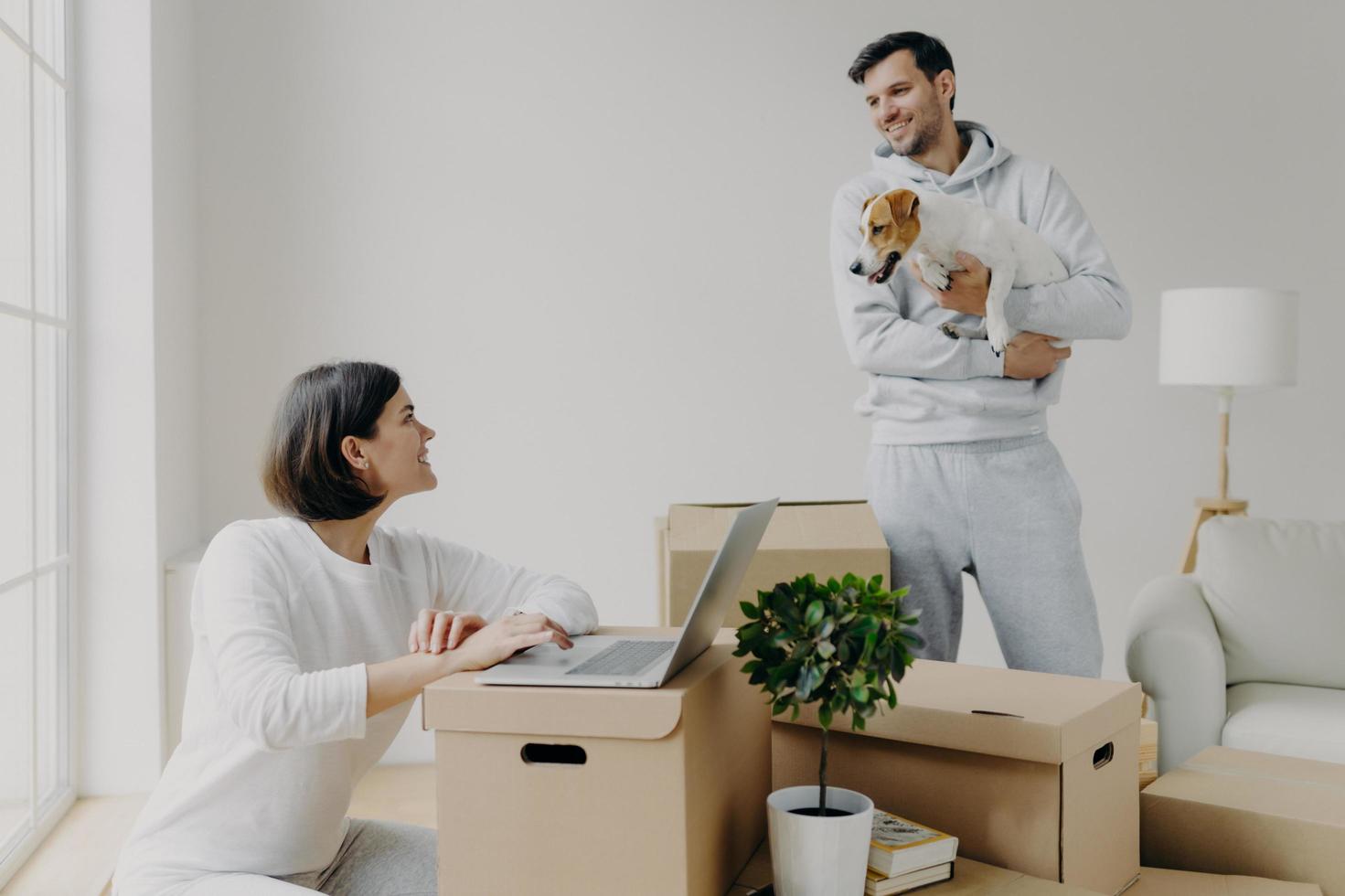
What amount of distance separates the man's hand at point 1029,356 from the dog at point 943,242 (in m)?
0.02

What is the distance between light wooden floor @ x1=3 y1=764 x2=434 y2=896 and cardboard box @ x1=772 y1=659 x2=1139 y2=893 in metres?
1.55

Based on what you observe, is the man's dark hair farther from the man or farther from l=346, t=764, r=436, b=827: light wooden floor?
l=346, t=764, r=436, b=827: light wooden floor

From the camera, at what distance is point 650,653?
124 cm

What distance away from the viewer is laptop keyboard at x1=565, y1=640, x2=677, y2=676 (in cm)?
113

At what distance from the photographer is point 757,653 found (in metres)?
1.12

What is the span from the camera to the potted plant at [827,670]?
1067 millimetres

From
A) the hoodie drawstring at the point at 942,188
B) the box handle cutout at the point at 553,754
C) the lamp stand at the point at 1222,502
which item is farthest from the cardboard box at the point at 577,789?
the lamp stand at the point at 1222,502

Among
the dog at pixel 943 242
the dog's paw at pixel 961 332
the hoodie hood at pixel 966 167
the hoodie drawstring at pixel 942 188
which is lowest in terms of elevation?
the dog's paw at pixel 961 332

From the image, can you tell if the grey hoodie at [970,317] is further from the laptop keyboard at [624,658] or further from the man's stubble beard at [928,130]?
the laptop keyboard at [624,658]

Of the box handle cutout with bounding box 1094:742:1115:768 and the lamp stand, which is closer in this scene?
the box handle cutout with bounding box 1094:742:1115:768

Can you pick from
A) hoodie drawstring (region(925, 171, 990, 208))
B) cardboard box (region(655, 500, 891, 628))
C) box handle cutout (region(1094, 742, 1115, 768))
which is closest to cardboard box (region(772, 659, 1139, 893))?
box handle cutout (region(1094, 742, 1115, 768))

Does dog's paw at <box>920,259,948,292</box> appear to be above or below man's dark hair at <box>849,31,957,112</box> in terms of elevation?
below

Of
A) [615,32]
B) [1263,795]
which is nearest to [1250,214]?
[615,32]

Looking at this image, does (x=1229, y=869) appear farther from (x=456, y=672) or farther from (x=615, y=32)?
(x=615, y=32)
